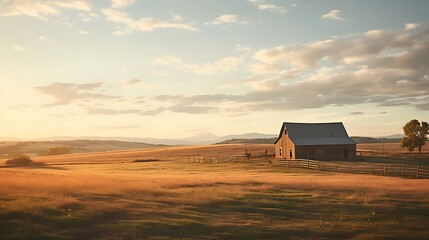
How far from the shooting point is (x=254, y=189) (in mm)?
32750

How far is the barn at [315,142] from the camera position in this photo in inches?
2842

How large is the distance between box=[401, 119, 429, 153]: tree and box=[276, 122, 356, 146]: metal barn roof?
2311 cm

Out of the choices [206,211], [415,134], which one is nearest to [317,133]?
A: [415,134]

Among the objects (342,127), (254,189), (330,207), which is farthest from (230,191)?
(342,127)

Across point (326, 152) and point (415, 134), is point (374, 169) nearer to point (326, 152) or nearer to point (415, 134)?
point (326, 152)

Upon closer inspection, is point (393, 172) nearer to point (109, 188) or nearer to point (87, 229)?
point (109, 188)

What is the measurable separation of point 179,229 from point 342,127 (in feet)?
218

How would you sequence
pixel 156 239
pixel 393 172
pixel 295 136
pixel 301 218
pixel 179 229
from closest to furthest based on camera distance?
1. pixel 156 239
2. pixel 179 229
3. pixel 301 218
4. pixel 393 172
5. pixel 295 136

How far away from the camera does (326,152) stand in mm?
73312

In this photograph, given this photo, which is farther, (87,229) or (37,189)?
(37,189)

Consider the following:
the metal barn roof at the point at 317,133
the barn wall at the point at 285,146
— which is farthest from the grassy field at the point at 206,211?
the metal barn roof at the point at 317,133

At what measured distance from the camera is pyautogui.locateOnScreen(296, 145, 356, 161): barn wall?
71.8m

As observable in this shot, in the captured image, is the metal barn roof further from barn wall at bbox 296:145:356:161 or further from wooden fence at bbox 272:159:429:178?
wooden fence at bbox 272:159:429:178

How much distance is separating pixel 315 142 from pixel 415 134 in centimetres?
3398
